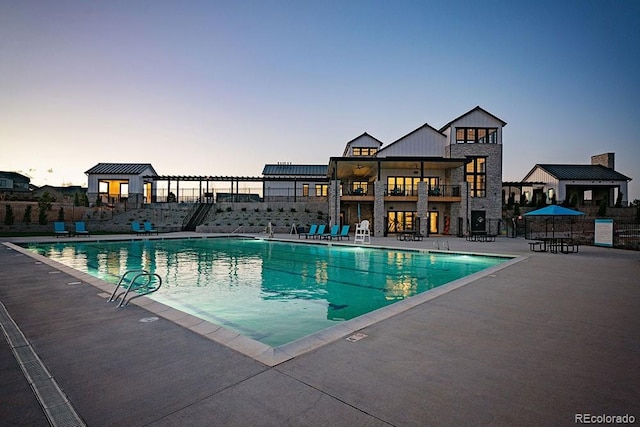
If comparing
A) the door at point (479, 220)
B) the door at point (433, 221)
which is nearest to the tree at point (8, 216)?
the door at point (433, 221)

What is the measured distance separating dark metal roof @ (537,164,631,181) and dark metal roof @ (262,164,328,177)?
28.8 meters

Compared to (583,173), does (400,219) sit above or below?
below

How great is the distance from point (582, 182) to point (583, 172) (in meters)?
2.28

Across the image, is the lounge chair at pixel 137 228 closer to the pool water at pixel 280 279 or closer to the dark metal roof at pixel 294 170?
the pool water at pixel 280 279

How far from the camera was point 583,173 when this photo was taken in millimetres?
38312

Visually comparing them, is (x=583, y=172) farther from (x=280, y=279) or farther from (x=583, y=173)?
(x=280, y=279)

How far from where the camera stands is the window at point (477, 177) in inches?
1102

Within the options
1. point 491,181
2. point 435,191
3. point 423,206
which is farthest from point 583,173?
point 423,206

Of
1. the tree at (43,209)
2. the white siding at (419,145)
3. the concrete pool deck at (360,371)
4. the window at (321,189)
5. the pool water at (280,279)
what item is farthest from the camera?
the window at (321,189)

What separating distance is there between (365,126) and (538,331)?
34.7 meters

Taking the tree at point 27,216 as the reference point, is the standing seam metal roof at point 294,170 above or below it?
above

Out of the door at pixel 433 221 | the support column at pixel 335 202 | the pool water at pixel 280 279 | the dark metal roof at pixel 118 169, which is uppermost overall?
the dark metal roof at pixel 118 169

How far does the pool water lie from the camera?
6.41 metres

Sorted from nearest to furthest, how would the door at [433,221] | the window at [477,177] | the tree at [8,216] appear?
1. the tree at [8,216]
2. the window at [477,177]
3. the door at [433,221]
